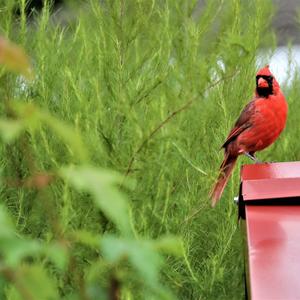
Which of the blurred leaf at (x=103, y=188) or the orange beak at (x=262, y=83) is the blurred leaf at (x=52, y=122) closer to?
the blurred leaf at (x=103, y=188)

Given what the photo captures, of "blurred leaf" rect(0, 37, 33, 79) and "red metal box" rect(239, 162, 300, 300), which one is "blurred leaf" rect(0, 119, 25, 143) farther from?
"red metal box" rect(239, 162, 300, 300)

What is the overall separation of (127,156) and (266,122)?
1642 millimetres

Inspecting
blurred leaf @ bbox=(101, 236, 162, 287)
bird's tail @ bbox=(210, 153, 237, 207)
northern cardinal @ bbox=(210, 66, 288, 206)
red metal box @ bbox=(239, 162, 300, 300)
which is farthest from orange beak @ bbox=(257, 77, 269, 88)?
blurred leaf @ bbox=(101, 236, 162, 287)

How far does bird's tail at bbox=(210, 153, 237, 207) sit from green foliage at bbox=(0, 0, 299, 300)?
0.04 m

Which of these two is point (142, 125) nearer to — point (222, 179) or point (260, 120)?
point (222, 179)

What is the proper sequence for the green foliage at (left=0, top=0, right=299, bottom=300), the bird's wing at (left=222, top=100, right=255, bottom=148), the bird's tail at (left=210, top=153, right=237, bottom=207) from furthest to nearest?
the bird's wing at (left=222, top=100, right=255, bottom=148), the bird's tail at (left=210, top=153, right=237, bottom=207), the green foliage at (left=0, top=0, right=299, bottom=300)

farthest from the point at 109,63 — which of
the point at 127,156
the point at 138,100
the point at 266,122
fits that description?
the point at 266,122

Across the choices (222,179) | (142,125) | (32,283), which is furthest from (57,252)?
(222,179)

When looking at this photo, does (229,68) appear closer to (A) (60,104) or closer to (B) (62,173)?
(B) (62,173)

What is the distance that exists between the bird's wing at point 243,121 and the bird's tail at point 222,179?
9 cm

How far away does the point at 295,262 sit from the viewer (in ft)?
4.40

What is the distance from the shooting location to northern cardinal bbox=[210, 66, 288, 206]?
336 cm

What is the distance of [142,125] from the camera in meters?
2.02

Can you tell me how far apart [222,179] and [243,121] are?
0.59m
